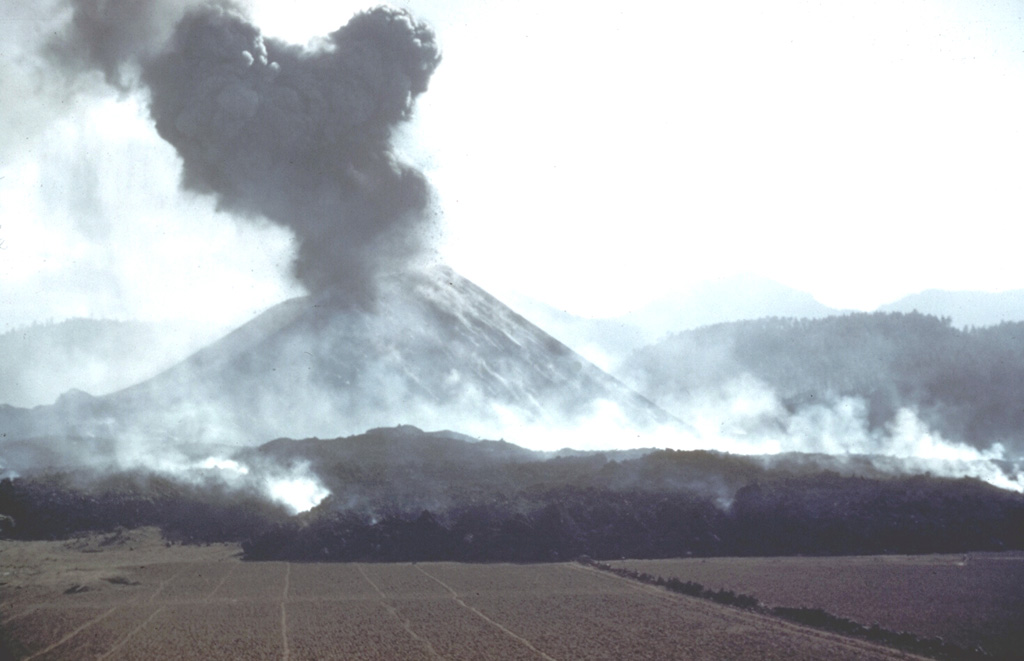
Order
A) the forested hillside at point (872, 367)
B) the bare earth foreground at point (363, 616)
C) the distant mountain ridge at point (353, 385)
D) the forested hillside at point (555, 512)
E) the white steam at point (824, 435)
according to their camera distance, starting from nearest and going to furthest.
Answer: the bare earth foreground at point (363, 616), the forested hillside at point (555, 512), the white steam at point (824, 435), the distant mountain ridge at point (353, 385), the forested hillside at point (872, 367)

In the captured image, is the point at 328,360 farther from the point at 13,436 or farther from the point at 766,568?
the point at 766,568

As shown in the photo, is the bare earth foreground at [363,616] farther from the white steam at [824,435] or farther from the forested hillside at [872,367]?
the forested hillside at [872,367]

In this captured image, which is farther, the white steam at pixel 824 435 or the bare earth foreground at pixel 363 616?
the white steam at pixel 824 435

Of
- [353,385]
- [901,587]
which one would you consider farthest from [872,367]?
[901,587]

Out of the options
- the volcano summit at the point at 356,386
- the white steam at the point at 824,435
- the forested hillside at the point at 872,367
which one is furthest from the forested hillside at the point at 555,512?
the forested hillside at the point at 872,367

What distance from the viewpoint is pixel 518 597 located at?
2597 centimetres

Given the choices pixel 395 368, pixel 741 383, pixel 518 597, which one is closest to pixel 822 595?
pixel 518 597

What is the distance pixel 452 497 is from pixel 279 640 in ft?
75.0

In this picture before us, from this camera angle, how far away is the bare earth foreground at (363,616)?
18.2m

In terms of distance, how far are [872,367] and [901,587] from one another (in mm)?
93528

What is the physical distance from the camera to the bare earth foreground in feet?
59.9

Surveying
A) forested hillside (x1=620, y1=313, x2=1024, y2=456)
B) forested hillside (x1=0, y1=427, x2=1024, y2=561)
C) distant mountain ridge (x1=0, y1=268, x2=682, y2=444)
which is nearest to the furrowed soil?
forested hillside (x1=0, y1=427, x2=1024, y2=561)

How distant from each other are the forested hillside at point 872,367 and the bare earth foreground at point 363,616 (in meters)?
76.3

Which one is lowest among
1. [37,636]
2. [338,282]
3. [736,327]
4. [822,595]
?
[37,636]
